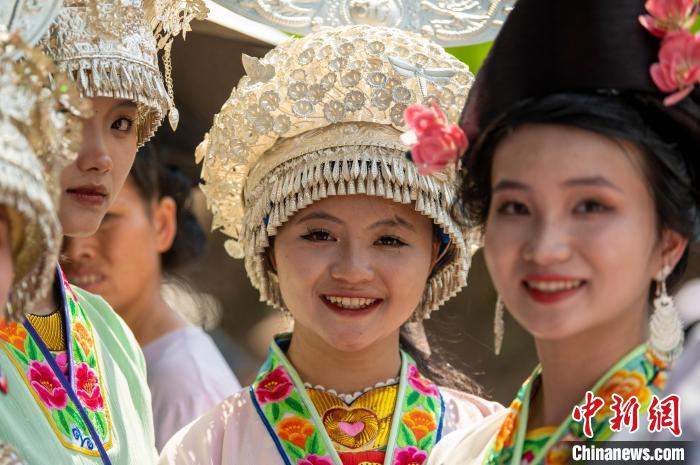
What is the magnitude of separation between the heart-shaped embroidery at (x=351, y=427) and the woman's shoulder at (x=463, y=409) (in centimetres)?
25

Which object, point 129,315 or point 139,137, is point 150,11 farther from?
point 129,315

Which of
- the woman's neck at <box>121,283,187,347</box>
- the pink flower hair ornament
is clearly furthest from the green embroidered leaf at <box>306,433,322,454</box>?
the woman's neck at <box>121,283,187,347</box>

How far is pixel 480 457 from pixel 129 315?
2546mm

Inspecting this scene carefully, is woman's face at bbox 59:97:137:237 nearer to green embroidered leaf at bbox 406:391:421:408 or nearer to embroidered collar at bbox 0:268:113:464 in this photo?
embroidered collar at bbox 0:268:113:464

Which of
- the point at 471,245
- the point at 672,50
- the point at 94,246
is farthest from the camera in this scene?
the point at 94,246

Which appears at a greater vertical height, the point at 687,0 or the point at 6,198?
the point at 687,0

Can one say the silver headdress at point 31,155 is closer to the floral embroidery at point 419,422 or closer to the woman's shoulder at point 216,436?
the woman's shoulder at point 216,436

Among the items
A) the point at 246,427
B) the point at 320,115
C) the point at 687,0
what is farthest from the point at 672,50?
the point at 246,427

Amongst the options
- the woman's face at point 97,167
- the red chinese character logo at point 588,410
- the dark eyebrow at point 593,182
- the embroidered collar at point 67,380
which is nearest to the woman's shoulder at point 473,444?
the red chinese character logo at point 588,410

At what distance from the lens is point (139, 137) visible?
3410mm

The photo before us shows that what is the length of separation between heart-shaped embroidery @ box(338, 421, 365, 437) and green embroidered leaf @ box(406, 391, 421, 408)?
0.16 metres

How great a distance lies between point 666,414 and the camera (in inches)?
87.1

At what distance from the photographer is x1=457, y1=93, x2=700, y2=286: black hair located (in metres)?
2.27

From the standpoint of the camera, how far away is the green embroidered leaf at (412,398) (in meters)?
3.27
